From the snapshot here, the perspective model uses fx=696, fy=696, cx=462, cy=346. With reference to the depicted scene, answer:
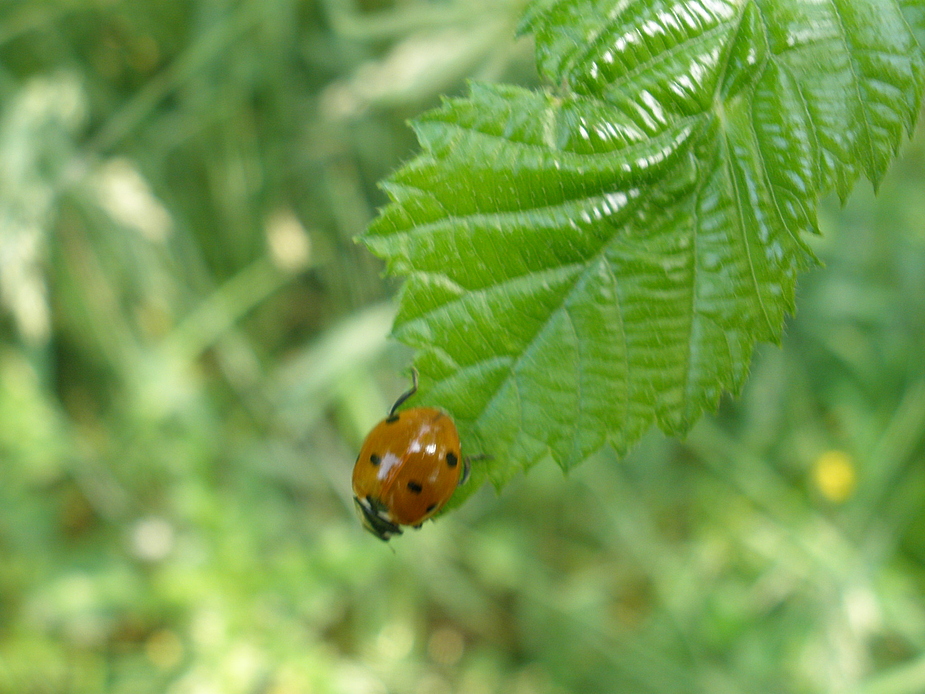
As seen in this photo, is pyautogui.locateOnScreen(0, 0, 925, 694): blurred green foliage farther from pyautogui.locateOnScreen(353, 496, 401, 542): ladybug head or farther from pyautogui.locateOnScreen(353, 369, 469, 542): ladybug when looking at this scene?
pyautogui.locateOnScreen(353, 369, 469, 542): ladybug

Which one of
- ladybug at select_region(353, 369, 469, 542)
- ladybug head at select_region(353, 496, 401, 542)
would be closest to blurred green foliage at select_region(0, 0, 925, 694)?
ladybug head at select_region(353, 496, 401, 542)

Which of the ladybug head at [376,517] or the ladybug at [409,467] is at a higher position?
the ladybug at [409,467]

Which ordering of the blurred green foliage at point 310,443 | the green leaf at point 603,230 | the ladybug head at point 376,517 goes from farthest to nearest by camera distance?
the blurred green foliage at point 310,443
the ladybug head at point 376,517
the green leaf at point 603,230

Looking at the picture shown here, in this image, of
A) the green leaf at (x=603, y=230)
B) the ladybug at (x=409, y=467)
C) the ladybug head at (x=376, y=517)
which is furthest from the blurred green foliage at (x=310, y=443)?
the green leaf at (x=603, y=230)

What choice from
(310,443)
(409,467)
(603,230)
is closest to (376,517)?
(409,467)

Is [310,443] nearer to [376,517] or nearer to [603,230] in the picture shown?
[376,517]

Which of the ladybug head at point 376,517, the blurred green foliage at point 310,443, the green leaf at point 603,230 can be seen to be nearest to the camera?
the green leaf at point 603,230

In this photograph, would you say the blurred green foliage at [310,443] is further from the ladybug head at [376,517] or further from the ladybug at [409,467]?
the ladybug at [409,467]
